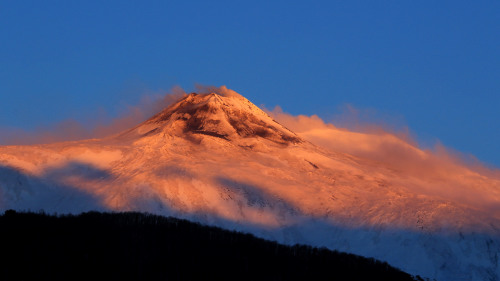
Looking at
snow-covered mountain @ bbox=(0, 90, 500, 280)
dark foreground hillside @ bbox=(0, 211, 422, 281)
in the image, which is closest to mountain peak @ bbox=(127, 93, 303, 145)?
snow-covered mountain @ bbox=(0, 90, 500, 280)

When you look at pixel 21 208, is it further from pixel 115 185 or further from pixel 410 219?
pixel 410 219

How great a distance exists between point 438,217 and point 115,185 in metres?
47.6

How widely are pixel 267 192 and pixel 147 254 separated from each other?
5386cm

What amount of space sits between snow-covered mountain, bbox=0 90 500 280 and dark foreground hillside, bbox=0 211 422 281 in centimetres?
2184

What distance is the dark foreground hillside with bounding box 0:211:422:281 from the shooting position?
65.9 m

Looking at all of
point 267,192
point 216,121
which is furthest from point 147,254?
point 216,121

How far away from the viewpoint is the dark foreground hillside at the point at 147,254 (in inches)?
2596

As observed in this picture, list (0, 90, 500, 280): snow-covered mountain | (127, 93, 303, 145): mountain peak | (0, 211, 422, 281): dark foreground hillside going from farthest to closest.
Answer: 1. (127, 93, 303, 145): mountain peak
2. (0, 90, 500, 280): snow-covered mountain
3. (0, 211, 422, 281): dark foreground hillside

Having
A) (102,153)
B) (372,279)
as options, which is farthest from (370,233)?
(102,153)

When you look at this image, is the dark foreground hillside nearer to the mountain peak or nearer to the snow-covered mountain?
the snow-covered mountain

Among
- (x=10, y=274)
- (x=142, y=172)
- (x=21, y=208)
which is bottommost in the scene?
(x=10, y=274)

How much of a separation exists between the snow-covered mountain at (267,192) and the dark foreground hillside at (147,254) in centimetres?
2184

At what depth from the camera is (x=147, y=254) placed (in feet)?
240

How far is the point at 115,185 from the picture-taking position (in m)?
121
